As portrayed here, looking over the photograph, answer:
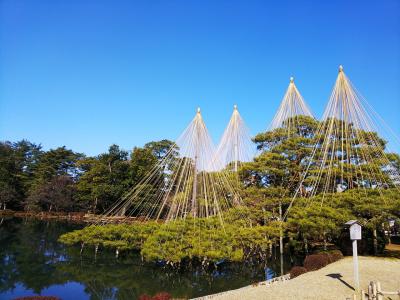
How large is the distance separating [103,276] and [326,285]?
994 centimetres

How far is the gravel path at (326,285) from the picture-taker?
942 cm

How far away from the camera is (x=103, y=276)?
1495 cm

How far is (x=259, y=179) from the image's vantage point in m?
22.6

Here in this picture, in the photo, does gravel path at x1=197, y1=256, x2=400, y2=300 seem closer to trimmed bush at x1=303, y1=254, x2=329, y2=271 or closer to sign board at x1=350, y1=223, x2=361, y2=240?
trimmed bush at x1=303, y1=254, x2=329, y2=271

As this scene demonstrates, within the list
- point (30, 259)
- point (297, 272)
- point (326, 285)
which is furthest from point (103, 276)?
point (326, 285)

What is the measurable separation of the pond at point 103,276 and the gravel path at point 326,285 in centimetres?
277

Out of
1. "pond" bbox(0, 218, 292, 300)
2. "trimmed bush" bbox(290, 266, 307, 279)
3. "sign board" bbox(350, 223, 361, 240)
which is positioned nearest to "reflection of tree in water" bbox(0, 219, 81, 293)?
"pond" bbox(0, 218, 292, 300)

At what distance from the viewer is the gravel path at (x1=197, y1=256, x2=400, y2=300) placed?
371 inches

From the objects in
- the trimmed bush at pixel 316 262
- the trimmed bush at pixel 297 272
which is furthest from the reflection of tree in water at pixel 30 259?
the trimmed bush at pixel 316 262

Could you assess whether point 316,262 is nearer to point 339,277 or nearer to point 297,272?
point 297,272

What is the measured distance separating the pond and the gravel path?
9.08 ft

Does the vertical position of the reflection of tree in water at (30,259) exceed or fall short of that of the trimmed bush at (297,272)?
it falls short

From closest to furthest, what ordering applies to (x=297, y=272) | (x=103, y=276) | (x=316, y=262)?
(x=297, y=272) → (x=316, y=262) → (x=103, y=276)

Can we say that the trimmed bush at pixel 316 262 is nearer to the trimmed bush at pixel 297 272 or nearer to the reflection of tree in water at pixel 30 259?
the trimmed bush at pixel 297 272
